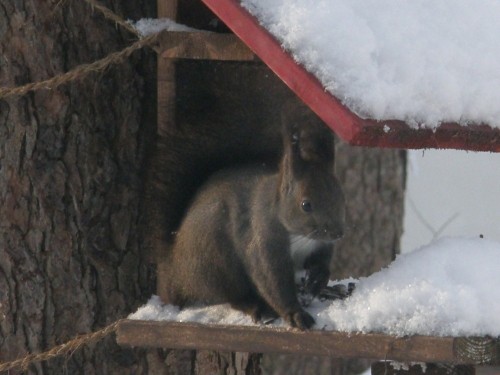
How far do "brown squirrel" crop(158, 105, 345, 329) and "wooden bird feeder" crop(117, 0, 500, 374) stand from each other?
0.24 feet

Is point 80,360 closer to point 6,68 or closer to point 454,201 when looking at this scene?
point 6,68

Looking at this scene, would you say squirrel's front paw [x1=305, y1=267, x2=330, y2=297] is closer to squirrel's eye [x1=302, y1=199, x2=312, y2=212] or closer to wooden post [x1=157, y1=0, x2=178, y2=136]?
squirrel's eye [x1=302, y1=199, x2=312, y2=212]

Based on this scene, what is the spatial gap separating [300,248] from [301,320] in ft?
0.79

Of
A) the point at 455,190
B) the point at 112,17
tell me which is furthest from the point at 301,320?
the point at 455,190

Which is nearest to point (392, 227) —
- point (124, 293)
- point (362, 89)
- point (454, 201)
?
point (124, 293)

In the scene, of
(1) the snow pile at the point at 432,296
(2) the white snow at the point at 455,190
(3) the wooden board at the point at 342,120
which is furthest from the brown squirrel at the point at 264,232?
(2) the white snow at the point at 455,190

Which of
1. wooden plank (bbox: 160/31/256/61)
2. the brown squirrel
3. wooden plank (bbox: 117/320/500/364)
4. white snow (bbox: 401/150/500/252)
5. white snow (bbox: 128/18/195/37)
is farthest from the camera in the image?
white snow (bbox: 401/150/500/252)

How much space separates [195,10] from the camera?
260 centimetres

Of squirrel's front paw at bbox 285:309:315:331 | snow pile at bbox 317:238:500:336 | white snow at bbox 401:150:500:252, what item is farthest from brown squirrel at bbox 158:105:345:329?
white snow at bbox 401:150:500:252

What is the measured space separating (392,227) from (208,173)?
240 centimetres

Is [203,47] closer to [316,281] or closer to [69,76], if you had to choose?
[69,76]

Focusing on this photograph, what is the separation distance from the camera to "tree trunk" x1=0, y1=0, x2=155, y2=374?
2.62 m

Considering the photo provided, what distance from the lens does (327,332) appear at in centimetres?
214

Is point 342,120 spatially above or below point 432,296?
above
